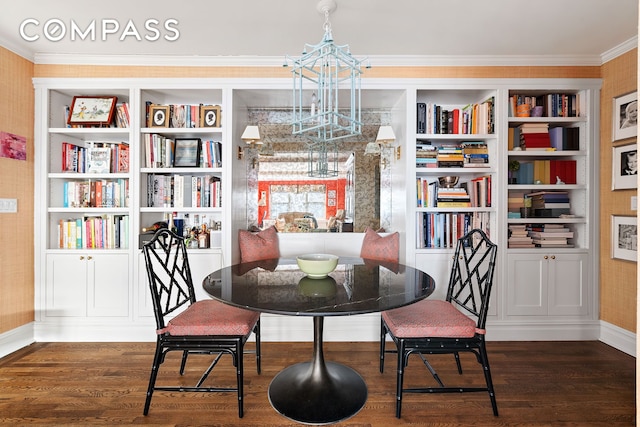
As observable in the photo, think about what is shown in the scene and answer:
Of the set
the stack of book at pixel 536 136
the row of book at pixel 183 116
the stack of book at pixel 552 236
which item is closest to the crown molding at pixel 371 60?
the row of book at pixel 183 116

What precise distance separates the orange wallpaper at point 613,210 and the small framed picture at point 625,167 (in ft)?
0.16

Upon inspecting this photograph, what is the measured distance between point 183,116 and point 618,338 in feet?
13.6

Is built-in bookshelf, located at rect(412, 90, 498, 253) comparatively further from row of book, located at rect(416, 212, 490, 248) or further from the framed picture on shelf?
the framed picture on shelf

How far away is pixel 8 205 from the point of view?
102 inches

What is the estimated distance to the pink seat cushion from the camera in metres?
2.61

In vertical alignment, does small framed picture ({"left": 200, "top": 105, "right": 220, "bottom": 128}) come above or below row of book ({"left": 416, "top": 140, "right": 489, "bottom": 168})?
above

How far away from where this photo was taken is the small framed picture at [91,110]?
2.83m

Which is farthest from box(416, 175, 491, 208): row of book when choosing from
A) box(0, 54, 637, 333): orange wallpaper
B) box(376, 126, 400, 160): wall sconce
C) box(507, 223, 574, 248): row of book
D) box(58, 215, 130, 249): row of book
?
box(58, 215, 130, 249): row of book

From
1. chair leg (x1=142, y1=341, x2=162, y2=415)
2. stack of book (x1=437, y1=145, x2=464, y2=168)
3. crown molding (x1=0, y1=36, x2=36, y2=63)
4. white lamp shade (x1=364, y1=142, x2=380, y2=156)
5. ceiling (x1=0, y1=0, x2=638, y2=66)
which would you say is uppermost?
ceiling (x1=0, y1=0, x2=638, y2=66)

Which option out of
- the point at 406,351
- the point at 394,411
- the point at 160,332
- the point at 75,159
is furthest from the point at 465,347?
the point at 75,159

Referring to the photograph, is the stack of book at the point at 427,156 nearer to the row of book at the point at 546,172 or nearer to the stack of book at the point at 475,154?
the stack of book at the point at 475,154

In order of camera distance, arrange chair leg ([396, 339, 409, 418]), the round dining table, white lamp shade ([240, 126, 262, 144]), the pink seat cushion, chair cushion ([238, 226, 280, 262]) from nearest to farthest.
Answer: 1. the round dining table
2. chair leg ([396, 339, 409, 418])
3. the pink seat cushion
4. chair cushion ([238, 226, 280, 262])
5. white lamp shade ([240, 126, 262, 144])

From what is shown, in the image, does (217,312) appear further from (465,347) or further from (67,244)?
(67,244)

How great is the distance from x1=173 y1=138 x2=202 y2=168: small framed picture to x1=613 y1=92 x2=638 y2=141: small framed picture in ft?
11.5
